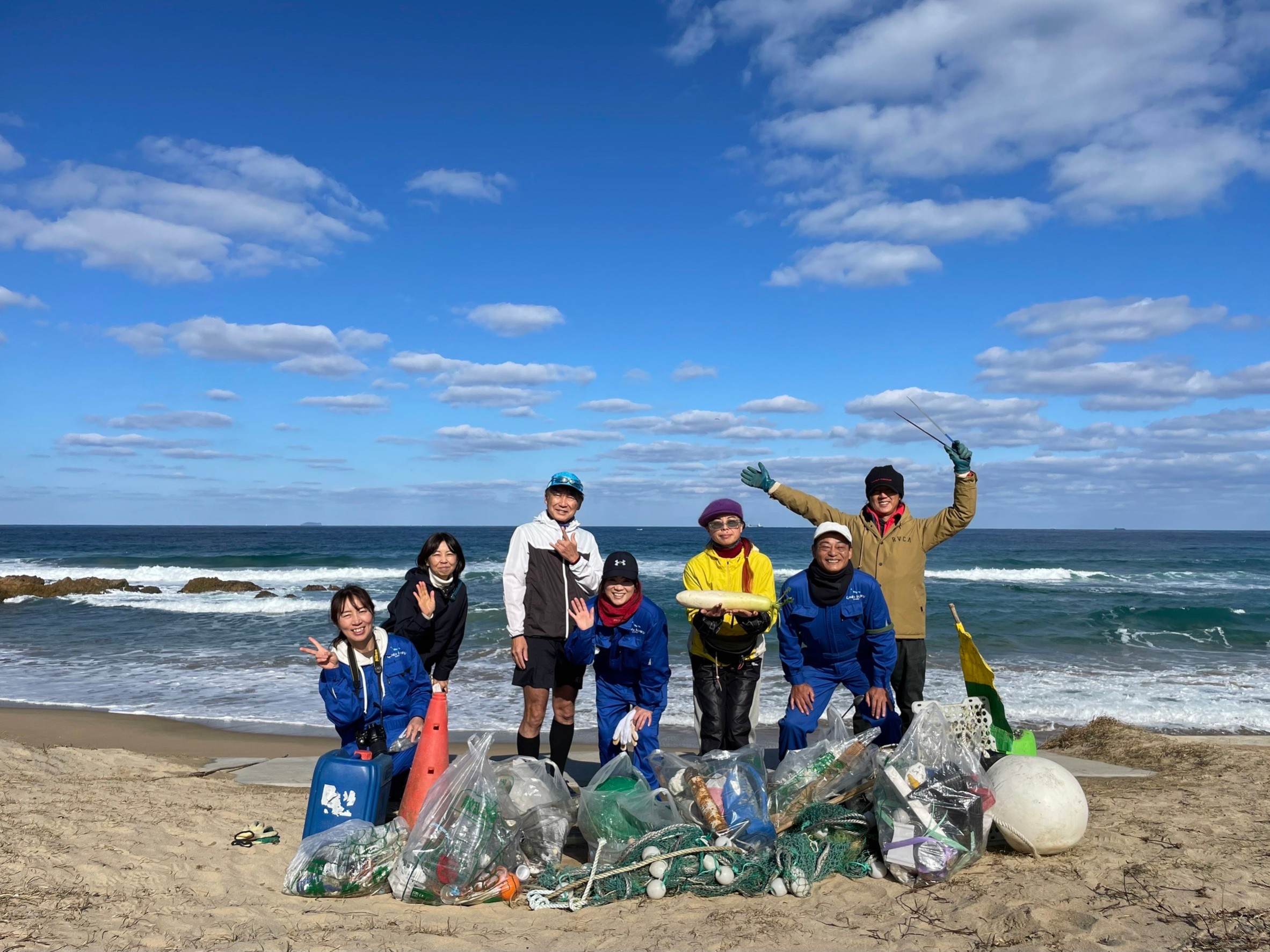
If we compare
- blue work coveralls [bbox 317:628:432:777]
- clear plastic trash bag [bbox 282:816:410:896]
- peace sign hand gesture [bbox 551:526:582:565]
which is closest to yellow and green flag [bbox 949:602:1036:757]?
peace sign hand gesture [bbox 551:526:582:565]

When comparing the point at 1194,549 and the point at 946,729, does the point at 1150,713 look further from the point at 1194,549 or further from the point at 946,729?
the point at 1194,549

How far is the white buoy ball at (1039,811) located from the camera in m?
3.55

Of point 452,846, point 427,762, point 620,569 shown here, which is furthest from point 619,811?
point 620,569

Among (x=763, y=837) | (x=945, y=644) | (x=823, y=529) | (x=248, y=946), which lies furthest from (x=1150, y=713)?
(x=248, y=946)

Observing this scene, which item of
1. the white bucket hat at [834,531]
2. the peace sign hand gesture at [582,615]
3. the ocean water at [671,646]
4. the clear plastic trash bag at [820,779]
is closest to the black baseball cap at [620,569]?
the peace sign hand gesture at [582,615]

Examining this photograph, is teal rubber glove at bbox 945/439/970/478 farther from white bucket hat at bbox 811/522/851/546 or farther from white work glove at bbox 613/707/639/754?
white work glove at bbox 613/707/639/754

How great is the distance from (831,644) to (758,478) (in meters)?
1.30

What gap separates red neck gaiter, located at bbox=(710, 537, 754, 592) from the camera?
4609 millimetres

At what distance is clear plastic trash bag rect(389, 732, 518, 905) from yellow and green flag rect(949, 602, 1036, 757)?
2.73 metres

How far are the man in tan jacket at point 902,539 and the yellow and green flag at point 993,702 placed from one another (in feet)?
1.17

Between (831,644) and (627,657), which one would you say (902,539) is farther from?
(627,657)

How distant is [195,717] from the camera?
28.7ft

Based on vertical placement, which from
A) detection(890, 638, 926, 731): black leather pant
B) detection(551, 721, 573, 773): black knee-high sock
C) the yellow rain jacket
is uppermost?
the yellow rain jacket

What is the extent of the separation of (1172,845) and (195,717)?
917 centimetres
